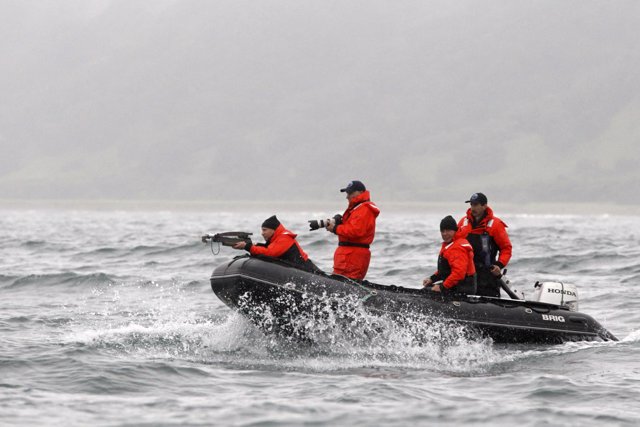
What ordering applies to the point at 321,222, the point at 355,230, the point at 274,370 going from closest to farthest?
the point at 274,370, the point at 321,222, the point at 355,230

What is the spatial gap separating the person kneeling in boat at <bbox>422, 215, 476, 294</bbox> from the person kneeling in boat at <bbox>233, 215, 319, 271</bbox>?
168 centimetres

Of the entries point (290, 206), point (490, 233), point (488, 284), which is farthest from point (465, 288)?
point (290, 206)

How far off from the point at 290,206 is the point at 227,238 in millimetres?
155957

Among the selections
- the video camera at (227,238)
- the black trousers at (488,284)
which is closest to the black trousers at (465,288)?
the black trousers at (488,284)

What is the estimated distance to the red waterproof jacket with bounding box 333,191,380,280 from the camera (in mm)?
13461

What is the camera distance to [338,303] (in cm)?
1305

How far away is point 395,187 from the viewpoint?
17512 cm

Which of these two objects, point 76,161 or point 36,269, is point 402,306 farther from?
point 76,161

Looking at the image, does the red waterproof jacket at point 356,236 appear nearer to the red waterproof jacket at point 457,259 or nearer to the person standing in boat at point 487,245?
the red waterproof jacket at point 457,259

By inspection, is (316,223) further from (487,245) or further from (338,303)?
(487,245)

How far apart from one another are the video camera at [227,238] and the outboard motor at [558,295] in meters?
4.32

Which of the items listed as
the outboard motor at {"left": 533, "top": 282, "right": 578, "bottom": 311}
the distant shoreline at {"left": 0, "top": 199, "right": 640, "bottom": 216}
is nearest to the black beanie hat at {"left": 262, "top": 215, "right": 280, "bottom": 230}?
the outboard motor at {"left": 533, "top": 282, "right": 578, "bottom": 311}

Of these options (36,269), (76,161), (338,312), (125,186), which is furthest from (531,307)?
(76,161)

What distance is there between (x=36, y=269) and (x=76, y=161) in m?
177
